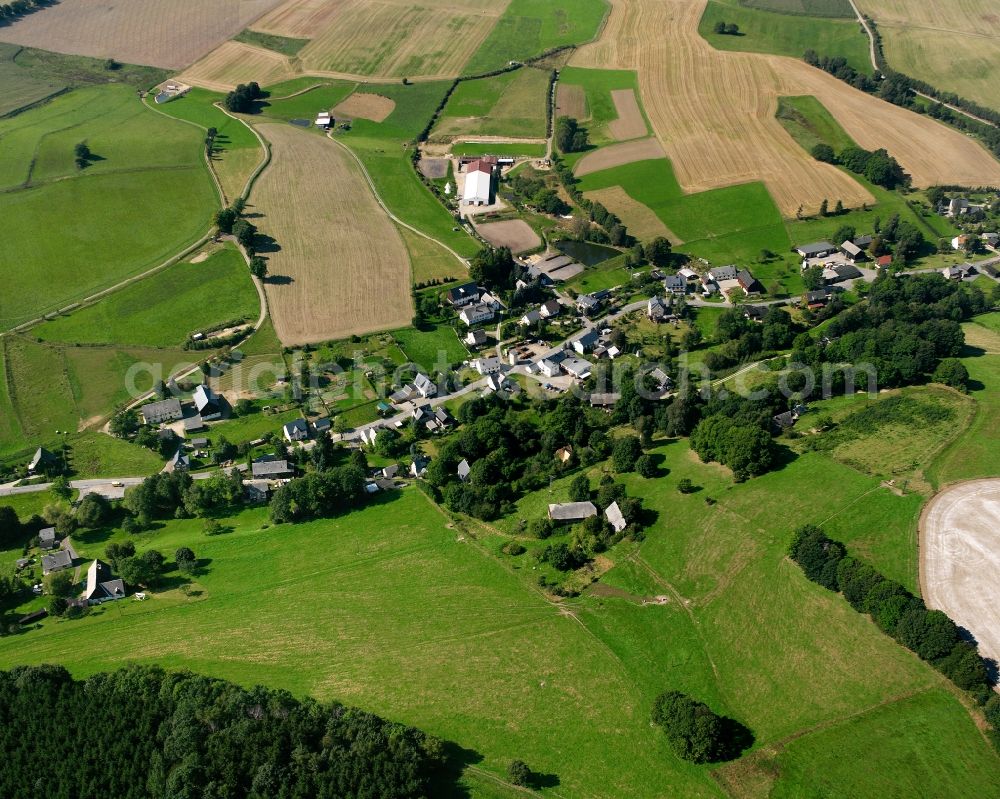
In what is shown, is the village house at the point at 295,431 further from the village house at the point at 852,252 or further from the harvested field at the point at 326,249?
the village house at the point at 852,252

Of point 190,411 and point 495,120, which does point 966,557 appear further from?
point 495,120

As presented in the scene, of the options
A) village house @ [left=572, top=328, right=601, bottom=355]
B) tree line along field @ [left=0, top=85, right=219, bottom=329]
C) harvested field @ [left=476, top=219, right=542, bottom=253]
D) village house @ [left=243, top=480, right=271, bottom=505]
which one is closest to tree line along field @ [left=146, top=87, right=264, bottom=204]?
tree line along field @ [left=0, top=85, right=219, bottom=329]

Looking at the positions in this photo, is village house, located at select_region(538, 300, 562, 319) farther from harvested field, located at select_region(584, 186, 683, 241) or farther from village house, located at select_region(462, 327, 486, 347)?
harvested field, located at select_region(584, 186, 683, 241)

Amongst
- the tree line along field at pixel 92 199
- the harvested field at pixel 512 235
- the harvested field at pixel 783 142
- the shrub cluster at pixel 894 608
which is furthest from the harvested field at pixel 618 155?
the shrub cluster at pixel 894 608

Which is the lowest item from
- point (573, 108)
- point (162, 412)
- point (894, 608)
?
point (162, 412)

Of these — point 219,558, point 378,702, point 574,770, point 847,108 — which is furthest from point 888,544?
point 847,108

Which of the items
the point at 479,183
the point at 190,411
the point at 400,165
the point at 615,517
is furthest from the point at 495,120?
the point at 615,517

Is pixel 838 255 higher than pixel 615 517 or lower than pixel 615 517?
higher
